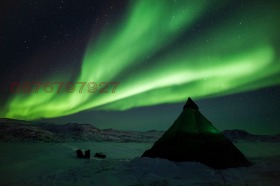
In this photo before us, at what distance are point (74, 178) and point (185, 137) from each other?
5.57 m

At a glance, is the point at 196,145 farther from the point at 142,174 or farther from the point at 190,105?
the point at 142,174

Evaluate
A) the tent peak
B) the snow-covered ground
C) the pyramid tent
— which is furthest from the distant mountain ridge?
the tent peak

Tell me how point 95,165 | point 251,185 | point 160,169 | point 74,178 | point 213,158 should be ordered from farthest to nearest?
point 95,165
point 213,158
point 160,169
point 74,178
point 251,185

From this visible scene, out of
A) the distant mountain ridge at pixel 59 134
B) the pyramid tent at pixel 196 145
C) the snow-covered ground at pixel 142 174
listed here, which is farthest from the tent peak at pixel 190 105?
the distant mountain ridge at pixel 59 134

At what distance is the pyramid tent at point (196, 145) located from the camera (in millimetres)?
10328

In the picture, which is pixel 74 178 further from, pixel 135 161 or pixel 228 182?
pixel 228 182

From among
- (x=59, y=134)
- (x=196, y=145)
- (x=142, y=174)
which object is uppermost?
(x=59, y=134)

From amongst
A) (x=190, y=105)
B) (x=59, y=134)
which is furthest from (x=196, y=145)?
(x=59, y=134)

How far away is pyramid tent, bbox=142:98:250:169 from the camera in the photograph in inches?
407

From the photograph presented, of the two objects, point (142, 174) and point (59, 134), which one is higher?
point (59, 134)

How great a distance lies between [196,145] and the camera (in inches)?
423

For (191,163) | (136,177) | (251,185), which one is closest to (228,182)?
(251,185)

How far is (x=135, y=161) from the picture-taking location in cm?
1065

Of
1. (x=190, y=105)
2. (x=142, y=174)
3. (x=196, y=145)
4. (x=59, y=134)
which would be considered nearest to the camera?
(x=142, y=174)
